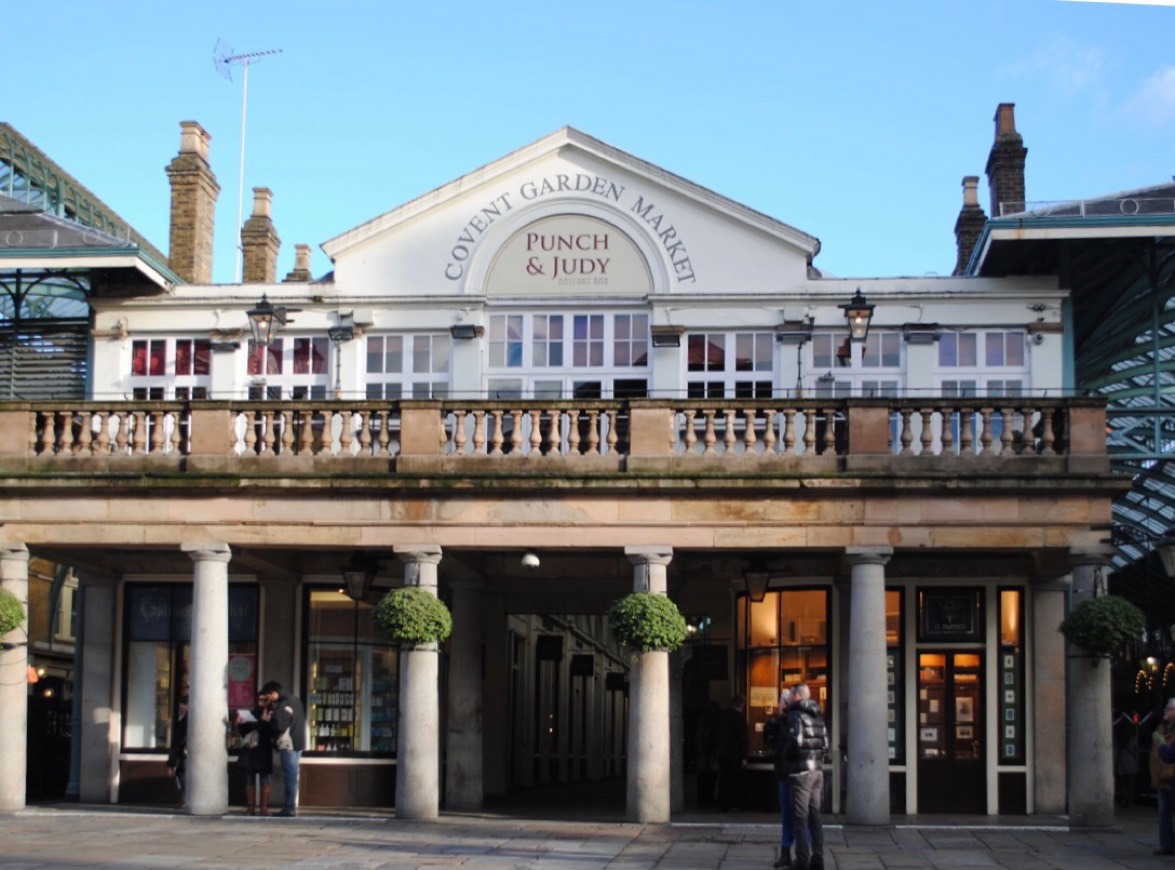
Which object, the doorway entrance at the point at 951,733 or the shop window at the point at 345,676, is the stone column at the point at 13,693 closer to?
the shop window at the point at 345,676

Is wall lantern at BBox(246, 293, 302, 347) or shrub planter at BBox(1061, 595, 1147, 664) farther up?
wall lantern at BBox(246, 293, 302, 347)

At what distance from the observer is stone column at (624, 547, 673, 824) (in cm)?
2131

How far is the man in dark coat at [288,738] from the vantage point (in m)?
22.0

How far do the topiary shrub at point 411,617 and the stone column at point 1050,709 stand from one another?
8218 mm

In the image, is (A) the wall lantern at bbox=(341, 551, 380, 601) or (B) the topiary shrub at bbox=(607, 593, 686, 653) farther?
(A) the wall lantern at bbox=(341, 551, 380, 601)

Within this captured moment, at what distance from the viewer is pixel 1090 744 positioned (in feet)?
68.3

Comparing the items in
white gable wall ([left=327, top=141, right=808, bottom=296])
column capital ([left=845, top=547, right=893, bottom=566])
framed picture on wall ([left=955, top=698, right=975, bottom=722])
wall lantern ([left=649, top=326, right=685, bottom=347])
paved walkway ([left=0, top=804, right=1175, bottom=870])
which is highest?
white gable wall ([left=327, top=141, right=808, bottom=296])

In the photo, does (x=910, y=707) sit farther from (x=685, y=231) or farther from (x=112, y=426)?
(x=112, y=426)

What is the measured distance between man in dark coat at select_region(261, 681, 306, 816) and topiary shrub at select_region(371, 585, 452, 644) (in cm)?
170

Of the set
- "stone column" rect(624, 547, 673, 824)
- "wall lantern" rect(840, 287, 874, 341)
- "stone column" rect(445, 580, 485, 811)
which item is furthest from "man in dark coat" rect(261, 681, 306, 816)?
"wall lantern" rect(840, 287, 874, 341)

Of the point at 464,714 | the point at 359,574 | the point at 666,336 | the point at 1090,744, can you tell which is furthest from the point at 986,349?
the point at 359,574

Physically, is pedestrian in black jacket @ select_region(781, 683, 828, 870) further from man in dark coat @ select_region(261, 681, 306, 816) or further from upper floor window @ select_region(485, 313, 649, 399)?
upper floor window @ select_region(485, 313, 649, 399)

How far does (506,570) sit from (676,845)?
7.99 meters

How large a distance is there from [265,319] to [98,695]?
20.2 feet
